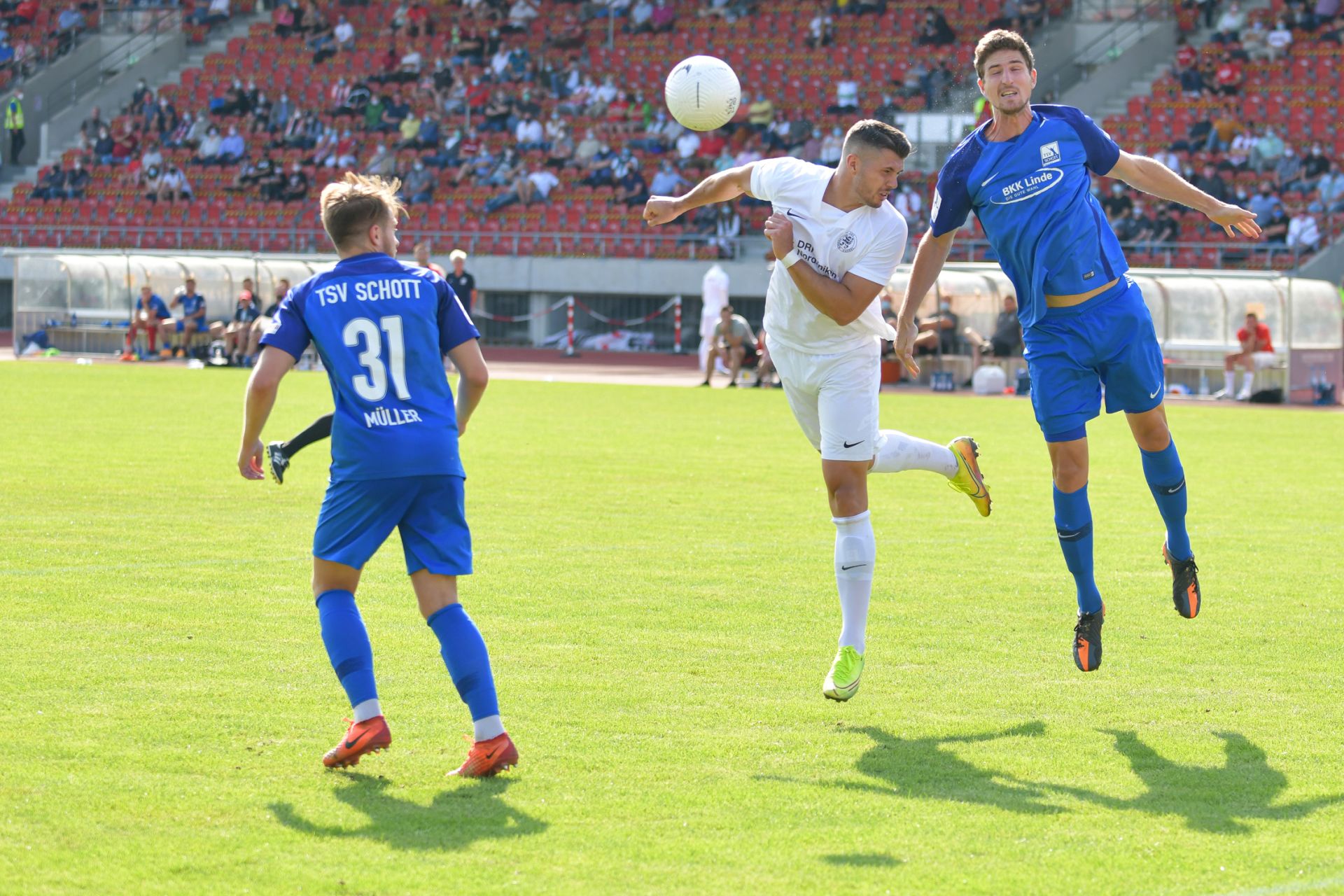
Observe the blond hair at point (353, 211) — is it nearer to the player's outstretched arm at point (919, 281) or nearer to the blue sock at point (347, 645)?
the blue sock at point (347, 645)

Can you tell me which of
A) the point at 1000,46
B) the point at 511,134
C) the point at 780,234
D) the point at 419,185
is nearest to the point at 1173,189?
the point at 1000,46

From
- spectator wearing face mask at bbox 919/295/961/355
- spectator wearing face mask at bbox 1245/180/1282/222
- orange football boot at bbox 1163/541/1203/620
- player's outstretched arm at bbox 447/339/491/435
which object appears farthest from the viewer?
spectator wearing face mask at bbox 1245/180/1282/222

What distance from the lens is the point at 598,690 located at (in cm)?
614

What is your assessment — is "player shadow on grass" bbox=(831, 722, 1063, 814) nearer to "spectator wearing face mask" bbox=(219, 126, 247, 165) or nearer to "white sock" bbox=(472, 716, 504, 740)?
"white sock" bbox=(472, 716, 504, 740)

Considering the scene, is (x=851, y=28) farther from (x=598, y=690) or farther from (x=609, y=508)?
(x=598, y=690)

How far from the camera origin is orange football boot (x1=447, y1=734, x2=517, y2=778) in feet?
16.3

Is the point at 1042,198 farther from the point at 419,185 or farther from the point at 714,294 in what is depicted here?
the point at 419,185

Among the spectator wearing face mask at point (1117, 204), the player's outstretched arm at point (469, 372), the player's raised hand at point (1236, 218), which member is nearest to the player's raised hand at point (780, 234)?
the player's outstretched arm at point (469, 372)

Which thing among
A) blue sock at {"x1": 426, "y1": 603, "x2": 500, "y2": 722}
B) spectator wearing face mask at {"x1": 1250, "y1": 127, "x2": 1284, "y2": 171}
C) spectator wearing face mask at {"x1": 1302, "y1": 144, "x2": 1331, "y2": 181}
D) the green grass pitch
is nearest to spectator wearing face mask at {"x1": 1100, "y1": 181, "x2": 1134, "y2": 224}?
spectator wearing face mask at {"x1": 1250, "y1": 127, "x2": 1284, "y2": 171}

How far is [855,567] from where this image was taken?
6.42 meters

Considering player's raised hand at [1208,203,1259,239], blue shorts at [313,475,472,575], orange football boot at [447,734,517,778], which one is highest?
player's raised hand at [1208,203,1259,239]

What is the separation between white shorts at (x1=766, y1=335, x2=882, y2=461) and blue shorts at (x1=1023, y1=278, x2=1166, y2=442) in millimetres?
663

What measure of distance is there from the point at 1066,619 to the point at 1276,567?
223cm

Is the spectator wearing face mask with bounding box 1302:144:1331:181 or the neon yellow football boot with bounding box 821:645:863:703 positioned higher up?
the spectator wearing face mask with bounding box 1302:144:1331:181
